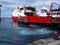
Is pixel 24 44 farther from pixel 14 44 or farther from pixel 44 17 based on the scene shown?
pixel 44 17

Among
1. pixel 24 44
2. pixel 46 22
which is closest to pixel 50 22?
pixel 46 22

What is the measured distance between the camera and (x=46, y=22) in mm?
53500

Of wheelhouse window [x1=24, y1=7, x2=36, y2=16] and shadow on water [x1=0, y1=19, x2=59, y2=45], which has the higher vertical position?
wheelhouse window [x1=24, y1=7, x2=36, y2=16]

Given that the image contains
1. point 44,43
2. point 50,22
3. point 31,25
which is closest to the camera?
point 44,43

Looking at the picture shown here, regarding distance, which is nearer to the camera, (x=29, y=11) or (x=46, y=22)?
(x=46, y=22)

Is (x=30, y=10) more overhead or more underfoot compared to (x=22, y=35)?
more overhead

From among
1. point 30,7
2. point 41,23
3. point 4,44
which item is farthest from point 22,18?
point 4,44

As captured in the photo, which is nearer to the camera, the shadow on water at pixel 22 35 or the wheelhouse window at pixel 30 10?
the shadow on water at pixel 22 35

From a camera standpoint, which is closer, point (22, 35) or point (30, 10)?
point (22, 35)

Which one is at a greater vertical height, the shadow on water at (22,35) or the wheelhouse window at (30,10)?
the wheelhouse window at (30,10)

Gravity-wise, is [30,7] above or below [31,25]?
above

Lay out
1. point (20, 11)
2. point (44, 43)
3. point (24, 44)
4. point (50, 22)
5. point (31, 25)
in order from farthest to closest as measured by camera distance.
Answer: point (20, 11), point (31, 25), point (50, 22), point (24, 44), point (44, 43)

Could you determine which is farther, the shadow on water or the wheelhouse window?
the wheelhouse window

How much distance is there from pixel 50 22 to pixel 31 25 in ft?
30.8
